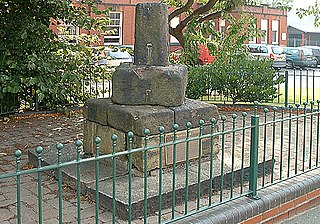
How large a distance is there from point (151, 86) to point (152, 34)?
66cm

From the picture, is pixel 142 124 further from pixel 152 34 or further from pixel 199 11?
pixel 199 11

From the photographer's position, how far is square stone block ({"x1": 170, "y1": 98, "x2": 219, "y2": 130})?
20.0ft

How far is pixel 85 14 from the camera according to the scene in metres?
11.3

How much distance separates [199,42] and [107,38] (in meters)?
18.0

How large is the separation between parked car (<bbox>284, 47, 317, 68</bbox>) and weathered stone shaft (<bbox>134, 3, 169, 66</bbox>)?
29131mm

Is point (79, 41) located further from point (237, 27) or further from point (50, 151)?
point (50, 151)

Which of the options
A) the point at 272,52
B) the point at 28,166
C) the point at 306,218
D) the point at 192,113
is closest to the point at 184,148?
the point at 192,113

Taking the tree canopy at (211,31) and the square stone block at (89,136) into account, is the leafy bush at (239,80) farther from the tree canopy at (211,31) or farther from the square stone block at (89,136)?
the square stone block at (89,136)

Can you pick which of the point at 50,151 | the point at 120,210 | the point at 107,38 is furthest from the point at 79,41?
the point at 107,38

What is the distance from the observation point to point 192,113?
20.4 ft

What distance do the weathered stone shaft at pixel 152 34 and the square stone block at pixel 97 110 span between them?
2.28 ft

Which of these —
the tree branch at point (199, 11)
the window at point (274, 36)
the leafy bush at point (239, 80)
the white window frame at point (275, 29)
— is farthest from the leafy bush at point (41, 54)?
the window at point (274, 36)

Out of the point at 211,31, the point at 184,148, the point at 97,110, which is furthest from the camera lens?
the point at 211,31

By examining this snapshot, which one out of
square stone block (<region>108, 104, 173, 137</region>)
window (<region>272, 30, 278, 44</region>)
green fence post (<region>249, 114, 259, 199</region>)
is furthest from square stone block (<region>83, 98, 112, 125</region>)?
window (<region>272, 30, 278, 44</region>)
